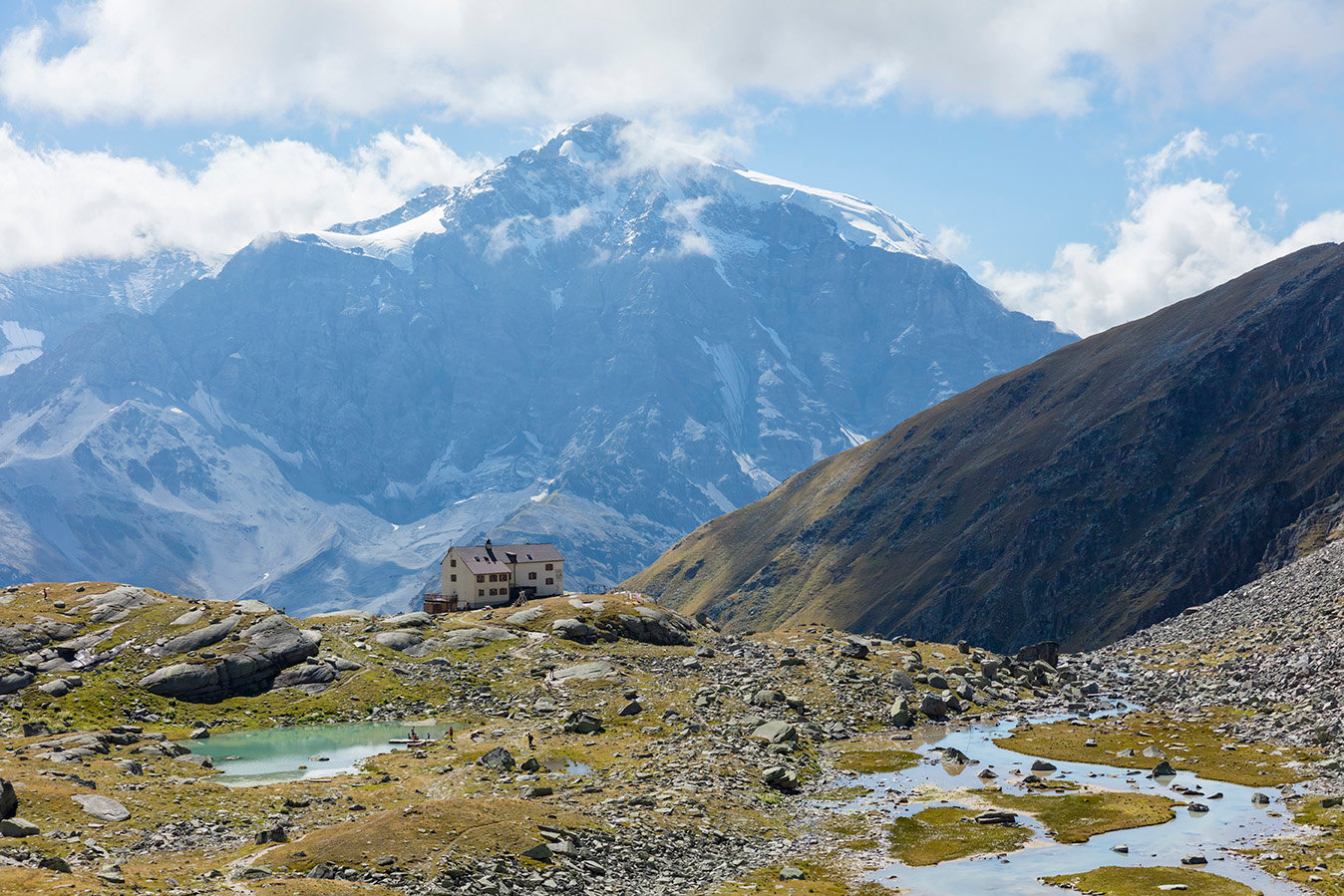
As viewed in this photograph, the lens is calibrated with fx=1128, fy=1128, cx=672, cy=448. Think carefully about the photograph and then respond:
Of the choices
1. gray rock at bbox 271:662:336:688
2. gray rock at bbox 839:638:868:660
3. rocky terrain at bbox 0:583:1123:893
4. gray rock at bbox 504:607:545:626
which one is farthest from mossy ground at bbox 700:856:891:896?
gray rock at bbox 504:607:545:626

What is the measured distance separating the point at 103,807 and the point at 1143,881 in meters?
59.8

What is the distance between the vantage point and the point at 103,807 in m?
67.6

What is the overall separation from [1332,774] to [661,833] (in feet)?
164

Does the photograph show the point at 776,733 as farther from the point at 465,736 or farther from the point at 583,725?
the point at 465,736

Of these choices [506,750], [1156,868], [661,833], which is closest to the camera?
[1156,868]

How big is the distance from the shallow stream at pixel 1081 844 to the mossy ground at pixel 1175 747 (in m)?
2.06

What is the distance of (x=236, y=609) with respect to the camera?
430 ft

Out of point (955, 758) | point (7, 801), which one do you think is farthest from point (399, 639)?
point (7, 801)

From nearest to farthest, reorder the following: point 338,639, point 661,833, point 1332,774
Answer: point 661,833 → point 1332,774 → point 338,639

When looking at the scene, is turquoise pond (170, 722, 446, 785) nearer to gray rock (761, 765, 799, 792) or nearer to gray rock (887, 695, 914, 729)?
gray rock (761, 765, 799, 792)

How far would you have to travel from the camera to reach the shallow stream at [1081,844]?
62.3m

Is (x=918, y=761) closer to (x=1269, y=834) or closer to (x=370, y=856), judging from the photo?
(x=1269, y=834)

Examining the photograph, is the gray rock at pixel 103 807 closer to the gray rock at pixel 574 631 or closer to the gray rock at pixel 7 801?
the gray rock at pixel 7 801

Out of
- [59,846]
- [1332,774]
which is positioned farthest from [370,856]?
[1332,774]
